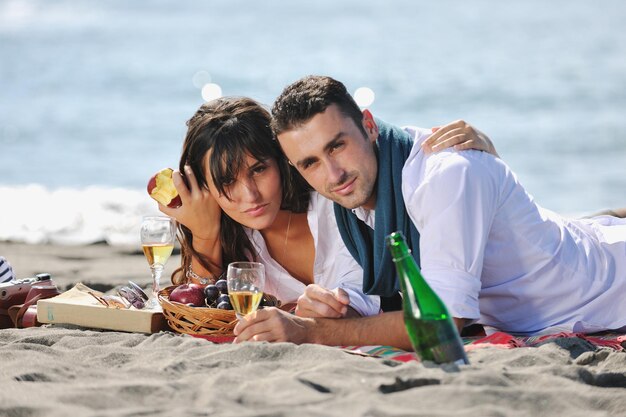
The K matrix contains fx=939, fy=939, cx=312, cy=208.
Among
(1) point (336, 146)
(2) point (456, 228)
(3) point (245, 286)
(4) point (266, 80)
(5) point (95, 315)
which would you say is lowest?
(5) point (95, 315)

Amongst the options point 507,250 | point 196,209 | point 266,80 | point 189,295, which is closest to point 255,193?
point 196,209

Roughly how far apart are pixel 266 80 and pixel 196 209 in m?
15.8

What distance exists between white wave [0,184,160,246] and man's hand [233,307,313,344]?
17.1 ft

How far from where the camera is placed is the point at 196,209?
15.8 ft

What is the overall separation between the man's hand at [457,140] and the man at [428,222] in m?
0.02

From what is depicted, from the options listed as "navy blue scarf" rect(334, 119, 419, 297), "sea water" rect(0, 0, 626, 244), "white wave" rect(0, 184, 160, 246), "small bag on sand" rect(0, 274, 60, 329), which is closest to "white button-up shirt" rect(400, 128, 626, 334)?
"navy blue scarf" rect(334, 119, 419, 297)

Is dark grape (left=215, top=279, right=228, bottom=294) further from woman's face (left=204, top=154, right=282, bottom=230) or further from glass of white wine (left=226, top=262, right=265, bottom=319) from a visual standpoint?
glass of white wine (left=226, top=262, right=265, bottom=319)

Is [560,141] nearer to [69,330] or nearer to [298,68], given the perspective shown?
[298,68]

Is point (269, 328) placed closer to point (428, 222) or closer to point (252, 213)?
point (428, 222)

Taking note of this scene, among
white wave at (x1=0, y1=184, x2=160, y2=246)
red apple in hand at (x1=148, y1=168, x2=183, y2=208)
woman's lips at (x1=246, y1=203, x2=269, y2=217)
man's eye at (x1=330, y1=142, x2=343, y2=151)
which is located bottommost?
white wave at (x1=0, y1=184, x2=160, y2=246)

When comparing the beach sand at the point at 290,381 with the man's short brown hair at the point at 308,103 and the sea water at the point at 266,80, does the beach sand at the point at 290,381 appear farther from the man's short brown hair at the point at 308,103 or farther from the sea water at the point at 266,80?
the sea water at the point at 266,80

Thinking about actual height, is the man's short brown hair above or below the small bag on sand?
above

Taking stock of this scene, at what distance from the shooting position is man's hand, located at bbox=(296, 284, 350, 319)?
13.0 ft

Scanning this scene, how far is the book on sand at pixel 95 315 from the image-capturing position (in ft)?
14.2
